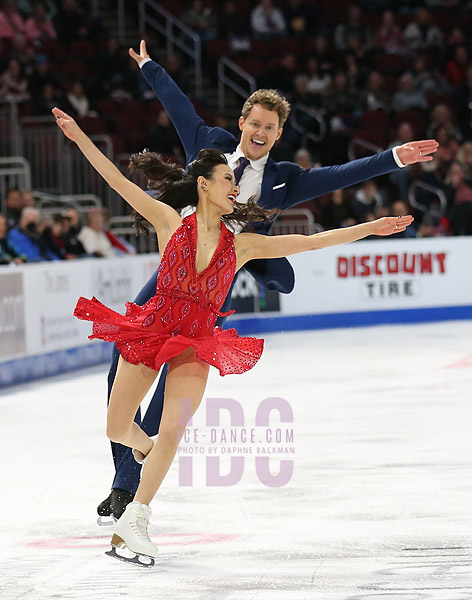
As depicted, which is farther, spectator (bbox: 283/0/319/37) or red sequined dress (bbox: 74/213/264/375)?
spectator (bbox: 283/0/319/37)

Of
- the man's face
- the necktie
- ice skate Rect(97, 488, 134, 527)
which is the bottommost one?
ice skate Rect(97, 488, 134, 527)

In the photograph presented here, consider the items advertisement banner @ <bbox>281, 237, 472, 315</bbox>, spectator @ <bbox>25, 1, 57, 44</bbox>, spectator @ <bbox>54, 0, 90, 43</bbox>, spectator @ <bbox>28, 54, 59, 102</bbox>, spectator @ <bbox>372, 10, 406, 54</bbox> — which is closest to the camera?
advertisement banner @ <bbox>281, 237, 472, 315</bbox>

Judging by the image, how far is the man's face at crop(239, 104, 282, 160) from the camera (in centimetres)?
444

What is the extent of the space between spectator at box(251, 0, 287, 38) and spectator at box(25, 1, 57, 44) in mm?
3021

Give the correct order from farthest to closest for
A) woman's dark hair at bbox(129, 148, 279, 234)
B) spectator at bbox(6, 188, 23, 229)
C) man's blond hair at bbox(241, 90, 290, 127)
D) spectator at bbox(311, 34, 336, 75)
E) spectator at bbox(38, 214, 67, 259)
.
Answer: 1. spectator at bbox(311, 34, 336, 75)
2. spectator at bbox(6, 188, 23, 229)
3. spectator at bbox(38, 214, 67, 259)
4. man's blond hair at bbox(241, 90, 290, 127)
5. woman's dark hair at bbox(129, 148, 279, 234)

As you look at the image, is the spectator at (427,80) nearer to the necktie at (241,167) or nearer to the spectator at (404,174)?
the spectator at (404,174)

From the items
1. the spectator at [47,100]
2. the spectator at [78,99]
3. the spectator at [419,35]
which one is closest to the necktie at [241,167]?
the spectator at [47,100]

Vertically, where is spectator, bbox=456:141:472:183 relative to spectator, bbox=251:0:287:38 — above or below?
below

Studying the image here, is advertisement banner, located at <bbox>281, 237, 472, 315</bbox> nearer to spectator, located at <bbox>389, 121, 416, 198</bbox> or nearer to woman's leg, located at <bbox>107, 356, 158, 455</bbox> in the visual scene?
spectator, located at <bbox>389, 121, 416, 198</bbox>

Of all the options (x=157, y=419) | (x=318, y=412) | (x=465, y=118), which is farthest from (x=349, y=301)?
(x=157, y=419)

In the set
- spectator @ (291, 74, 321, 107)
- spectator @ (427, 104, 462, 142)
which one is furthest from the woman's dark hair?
spectator @ (291, 74, 321, 107)

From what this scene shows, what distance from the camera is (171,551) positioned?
4.10m

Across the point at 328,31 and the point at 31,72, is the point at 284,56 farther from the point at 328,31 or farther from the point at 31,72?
the point at 31,72

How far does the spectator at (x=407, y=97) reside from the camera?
51.4ft
